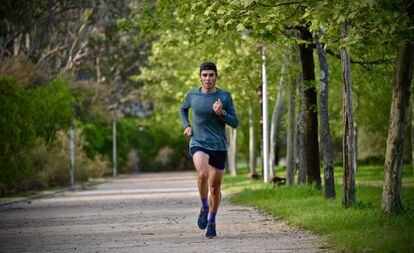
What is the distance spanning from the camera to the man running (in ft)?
40.2

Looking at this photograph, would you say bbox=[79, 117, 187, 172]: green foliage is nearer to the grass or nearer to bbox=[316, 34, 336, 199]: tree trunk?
the grass

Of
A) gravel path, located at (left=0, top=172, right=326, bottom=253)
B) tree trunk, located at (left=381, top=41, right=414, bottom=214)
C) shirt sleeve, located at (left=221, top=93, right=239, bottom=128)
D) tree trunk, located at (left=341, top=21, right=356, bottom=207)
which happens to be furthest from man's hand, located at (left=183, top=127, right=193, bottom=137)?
tree trunk, located at (left=341, top=21, right=356, bottom=207)

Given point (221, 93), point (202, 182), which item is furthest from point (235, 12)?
point (202, 182)

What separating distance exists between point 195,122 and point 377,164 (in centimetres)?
4876

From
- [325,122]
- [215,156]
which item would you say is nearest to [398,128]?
[215,156]

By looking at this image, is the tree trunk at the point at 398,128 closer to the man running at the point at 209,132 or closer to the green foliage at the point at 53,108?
the man running at the point at 209,132

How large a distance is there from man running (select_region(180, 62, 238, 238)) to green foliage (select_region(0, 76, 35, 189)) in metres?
15.7

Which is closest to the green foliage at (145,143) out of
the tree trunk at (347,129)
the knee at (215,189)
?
the tree trunk at (347,129)

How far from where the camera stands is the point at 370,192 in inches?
843

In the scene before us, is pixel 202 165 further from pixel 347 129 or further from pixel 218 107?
pixel 347 129

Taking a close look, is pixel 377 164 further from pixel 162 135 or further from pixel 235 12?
pixel 235 12

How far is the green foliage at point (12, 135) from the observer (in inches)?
1076

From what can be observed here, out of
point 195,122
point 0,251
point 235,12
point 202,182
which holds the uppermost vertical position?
point 235,12

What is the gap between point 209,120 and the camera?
40.4 feet
